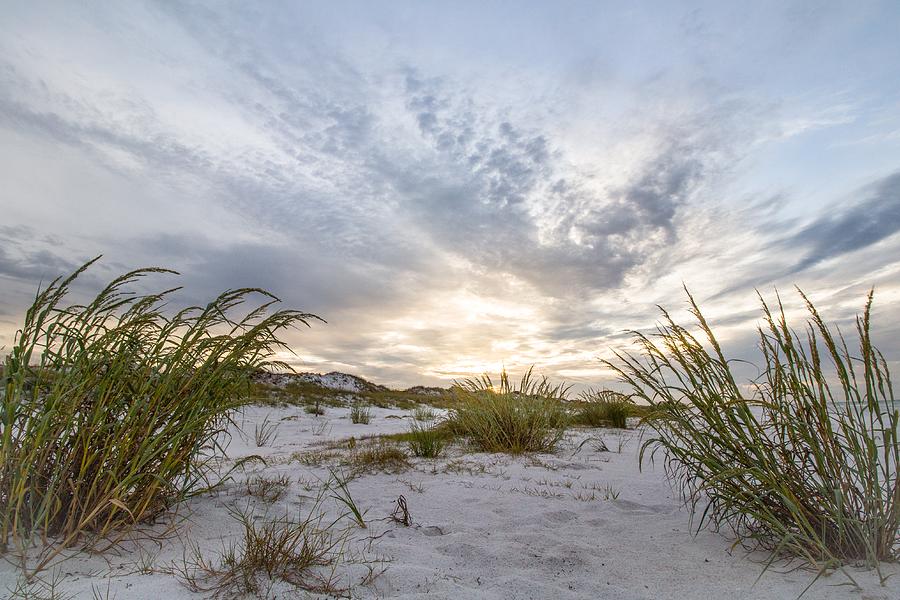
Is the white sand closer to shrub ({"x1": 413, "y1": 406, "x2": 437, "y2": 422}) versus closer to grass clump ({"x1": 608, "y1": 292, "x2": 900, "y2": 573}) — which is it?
grass clump ({"x1": 608, "y1": 292, "x2": 900, "y2": 573})

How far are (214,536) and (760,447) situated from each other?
288 centimetres

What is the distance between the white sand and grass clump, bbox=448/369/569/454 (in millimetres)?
1262

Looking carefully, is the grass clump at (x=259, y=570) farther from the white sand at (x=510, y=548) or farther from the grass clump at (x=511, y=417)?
the grass clump at (x=511, y=417)

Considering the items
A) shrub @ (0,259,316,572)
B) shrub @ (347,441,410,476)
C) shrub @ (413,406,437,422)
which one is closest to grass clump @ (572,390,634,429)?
shrub @ (413,406,437,422)

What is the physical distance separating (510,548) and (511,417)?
3271 mm

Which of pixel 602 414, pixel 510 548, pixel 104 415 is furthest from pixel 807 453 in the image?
pixel 602 414

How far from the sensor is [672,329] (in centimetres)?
287

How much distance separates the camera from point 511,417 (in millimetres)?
6172

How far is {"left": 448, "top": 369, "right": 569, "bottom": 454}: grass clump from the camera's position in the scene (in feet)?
20.0

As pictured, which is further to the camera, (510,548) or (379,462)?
(379,462)

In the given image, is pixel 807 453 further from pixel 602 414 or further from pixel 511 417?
pixel 602 414

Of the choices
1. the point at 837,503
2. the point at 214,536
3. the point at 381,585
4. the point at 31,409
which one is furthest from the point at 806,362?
the point at 31,409

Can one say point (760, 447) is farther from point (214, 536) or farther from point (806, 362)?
point (214, 536)

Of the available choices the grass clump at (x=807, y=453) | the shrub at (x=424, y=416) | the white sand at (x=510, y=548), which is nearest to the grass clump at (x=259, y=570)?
the white sand at (x=510, y=548)
